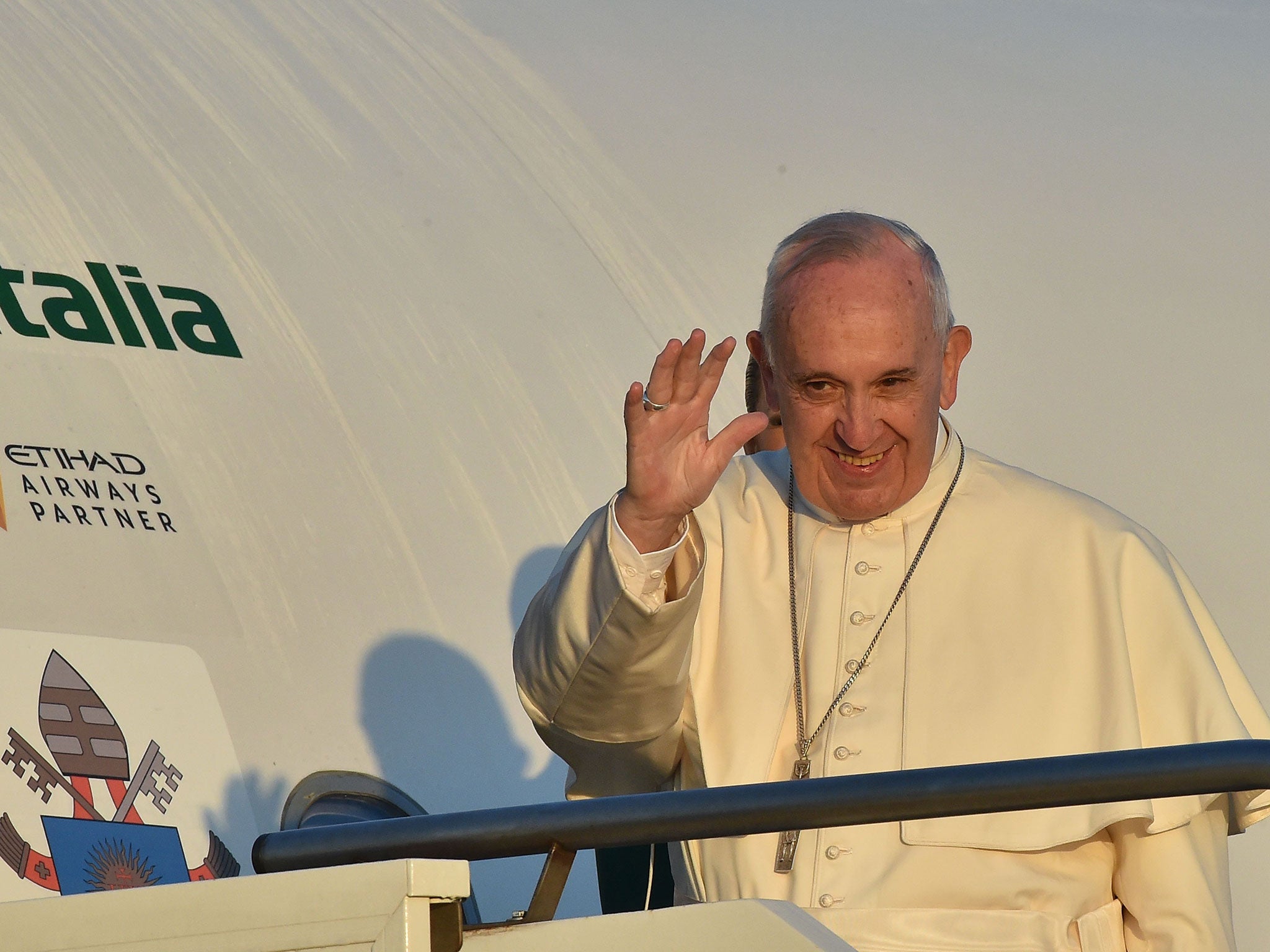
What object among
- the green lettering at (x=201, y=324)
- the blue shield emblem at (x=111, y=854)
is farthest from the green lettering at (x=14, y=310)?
the blue shield emblem at (x=111, y=854)

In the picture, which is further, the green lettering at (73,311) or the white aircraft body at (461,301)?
the green lettering at (73,311)

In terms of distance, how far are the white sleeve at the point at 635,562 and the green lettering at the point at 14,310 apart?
1.67 m

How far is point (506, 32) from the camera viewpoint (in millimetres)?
4816

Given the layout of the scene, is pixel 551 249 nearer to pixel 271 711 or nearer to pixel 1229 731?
pixel 271 711

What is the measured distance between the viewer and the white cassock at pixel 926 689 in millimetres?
2299

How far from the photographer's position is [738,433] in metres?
2.09

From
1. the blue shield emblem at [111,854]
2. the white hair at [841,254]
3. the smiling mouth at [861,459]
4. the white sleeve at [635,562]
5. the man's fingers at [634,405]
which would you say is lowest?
the blue shield emblem at [111,854]

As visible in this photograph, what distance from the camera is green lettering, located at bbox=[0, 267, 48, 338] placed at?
342 cm

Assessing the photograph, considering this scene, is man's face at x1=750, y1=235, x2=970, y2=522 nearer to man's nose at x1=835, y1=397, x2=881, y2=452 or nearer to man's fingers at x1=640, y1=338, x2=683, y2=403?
man's nose at x1=835, y1=397, x2=881, y2=452

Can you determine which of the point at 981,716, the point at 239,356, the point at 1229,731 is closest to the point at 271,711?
the point at 239,356

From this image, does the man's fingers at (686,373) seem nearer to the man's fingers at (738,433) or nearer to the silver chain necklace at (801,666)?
the man's fingers at (738,433)

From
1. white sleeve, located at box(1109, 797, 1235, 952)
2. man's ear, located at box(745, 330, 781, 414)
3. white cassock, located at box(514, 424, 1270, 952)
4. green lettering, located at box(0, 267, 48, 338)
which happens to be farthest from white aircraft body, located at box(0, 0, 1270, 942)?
white sleeve, located at box(1109, 797, 1235, 952)

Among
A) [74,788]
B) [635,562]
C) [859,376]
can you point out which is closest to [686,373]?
[635,562]

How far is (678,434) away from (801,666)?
614mm
